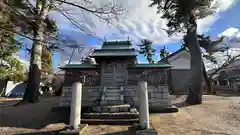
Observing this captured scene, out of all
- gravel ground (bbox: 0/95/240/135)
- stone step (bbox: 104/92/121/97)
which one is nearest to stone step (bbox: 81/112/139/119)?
gravel ground (bbox: 0/95/240/135)

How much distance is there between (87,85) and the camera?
33.2 feet

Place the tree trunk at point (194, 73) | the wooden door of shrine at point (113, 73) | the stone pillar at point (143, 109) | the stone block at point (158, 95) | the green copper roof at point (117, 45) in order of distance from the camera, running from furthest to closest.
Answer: the green copper roof at point (117, 45) → the wooden door of shrine at point (113, 73) → the tree trunk at point (194, 73) → the stone block at point (158, 95) → the stone pillar at point (143, 109)

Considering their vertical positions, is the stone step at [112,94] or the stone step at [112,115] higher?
the stone step at [112,94]

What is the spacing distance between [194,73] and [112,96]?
495 cm

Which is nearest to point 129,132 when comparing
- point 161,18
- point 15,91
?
point 161,18

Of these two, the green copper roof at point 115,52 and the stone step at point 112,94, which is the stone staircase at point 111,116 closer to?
the stone step at point 112,94

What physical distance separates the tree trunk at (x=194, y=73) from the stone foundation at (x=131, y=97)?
2016 millimetres

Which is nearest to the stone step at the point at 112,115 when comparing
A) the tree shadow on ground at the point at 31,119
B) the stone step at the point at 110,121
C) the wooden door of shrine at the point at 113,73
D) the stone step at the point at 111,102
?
the stone step at the point at 110,121

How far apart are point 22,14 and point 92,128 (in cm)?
475

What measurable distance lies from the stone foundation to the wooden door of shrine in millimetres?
2114

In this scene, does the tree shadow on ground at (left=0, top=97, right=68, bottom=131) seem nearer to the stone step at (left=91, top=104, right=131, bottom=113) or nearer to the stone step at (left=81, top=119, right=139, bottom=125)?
the stone step at (left=81, top=119, right=139, bottom=125)

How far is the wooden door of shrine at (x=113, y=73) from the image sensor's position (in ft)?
39.4

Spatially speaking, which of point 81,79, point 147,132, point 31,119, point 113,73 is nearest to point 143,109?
point 147,132

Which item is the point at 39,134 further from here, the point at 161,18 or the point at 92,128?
the point at 161,18
